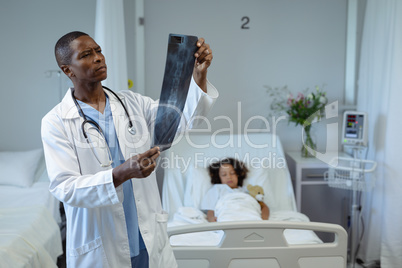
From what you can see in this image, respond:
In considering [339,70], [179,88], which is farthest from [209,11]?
[179,88]

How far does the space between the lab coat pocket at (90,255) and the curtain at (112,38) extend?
122 centimetres

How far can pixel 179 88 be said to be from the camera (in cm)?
149

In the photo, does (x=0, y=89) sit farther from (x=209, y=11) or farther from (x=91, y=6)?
(x=209, y=11)

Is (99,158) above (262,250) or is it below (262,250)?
above

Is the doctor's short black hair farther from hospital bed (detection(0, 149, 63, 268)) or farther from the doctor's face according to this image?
hospital bed (detection(0, 149, 63, 268))

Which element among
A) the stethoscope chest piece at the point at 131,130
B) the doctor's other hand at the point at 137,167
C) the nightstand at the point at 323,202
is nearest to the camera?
the doctor's other hand at the point at 137,167

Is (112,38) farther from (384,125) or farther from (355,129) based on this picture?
(384,125)

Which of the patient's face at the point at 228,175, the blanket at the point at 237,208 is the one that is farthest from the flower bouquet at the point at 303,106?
the blanket at the point at 237,208

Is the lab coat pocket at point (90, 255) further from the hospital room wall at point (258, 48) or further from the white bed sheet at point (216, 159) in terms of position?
the hospital room wall at point (258, 48)

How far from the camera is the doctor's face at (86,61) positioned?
1.42 metres

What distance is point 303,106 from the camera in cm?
319

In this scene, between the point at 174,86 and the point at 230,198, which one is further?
the point at 230,198

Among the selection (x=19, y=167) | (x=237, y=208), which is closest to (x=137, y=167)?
(x=237, y=208)

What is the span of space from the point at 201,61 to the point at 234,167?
1.62 metres
